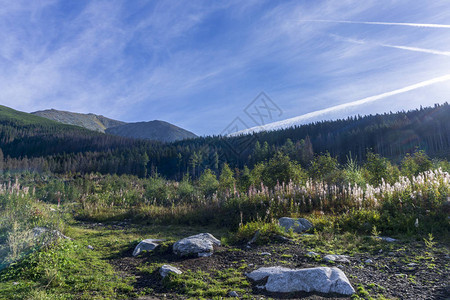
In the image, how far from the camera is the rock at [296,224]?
23.8ft

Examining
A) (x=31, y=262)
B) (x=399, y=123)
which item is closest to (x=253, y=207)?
(x=31, y=262)

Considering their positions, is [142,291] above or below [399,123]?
below

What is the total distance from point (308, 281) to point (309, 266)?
2.24 feet

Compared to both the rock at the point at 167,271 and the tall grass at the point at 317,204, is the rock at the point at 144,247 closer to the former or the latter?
the rock at the point at 167,271

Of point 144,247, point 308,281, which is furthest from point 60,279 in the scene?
point 308,281

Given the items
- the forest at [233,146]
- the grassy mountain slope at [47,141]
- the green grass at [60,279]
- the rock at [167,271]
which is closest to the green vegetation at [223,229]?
the green grass at [60,279]

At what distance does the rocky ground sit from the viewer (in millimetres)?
3675

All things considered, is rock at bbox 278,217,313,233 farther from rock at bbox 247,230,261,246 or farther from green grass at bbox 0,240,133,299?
green grass at bbox 0,240,133,299

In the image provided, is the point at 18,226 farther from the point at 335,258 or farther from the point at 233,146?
the point at 233,146

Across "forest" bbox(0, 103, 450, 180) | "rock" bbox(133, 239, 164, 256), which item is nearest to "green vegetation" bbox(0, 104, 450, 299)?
"rock" bbox(133, 239, 164, 256)

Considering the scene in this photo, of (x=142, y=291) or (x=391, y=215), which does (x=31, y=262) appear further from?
(x=391, y=215)

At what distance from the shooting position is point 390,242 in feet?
18.7

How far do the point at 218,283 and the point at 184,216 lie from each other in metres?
7.05

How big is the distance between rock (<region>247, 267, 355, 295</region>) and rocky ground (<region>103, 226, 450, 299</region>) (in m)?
0.11
